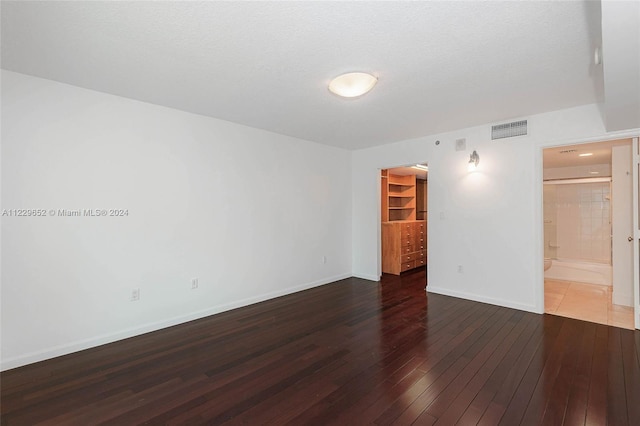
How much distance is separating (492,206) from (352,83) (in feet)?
9.44

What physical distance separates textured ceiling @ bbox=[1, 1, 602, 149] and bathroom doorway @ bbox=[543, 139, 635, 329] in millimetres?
1763

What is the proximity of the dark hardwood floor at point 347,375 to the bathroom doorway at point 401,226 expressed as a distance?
2.48 m

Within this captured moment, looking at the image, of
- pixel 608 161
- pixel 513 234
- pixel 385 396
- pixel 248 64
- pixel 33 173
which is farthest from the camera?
pixel 608 161

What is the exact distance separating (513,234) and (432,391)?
108 inches

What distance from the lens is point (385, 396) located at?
209 centimetres

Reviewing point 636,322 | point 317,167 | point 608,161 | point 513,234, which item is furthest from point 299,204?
point 608,161

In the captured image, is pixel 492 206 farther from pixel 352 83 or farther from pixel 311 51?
pixel 311 51

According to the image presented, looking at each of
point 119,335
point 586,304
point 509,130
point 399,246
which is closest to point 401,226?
point 399,246

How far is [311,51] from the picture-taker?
87.9 inches

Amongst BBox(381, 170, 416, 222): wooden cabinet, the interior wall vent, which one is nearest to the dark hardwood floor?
the interior wall vent

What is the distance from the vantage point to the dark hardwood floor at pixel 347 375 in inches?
76.0

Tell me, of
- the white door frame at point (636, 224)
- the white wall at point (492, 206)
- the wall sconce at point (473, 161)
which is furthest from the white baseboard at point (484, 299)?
the wall sconce at point (473, 161)

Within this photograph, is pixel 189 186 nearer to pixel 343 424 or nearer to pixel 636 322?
pixel 343 424

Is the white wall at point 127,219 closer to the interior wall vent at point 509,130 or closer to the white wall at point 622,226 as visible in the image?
the interior wall vent at point 509,130
